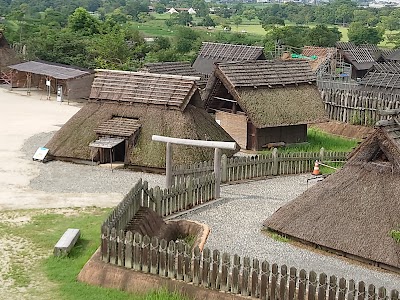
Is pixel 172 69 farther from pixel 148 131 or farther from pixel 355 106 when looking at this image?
pixel 148 131

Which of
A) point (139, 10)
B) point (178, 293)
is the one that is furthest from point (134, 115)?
point (139, 10)

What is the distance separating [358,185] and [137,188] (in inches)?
209

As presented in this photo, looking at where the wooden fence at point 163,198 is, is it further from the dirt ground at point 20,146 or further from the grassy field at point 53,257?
the dirt ground at point 20,146

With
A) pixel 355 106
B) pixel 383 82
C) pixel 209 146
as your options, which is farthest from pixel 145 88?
pixel 383 82

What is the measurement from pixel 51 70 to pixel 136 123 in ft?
68.2

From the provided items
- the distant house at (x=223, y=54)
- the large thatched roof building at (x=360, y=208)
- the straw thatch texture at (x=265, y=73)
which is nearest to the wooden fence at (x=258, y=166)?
the large thatched roof building at (x=360, y=208)

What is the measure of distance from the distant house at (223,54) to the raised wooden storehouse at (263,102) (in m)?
12.3

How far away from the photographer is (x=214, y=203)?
62.5 feet

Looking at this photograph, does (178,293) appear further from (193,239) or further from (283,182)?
(283,182)

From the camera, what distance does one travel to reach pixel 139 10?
186m

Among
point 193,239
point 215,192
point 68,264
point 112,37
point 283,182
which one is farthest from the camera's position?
point 112,37

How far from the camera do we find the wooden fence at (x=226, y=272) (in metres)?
11.2

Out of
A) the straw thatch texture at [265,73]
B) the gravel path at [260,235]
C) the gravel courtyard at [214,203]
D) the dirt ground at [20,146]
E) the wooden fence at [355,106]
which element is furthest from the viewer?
the wooden fence at [355,106]

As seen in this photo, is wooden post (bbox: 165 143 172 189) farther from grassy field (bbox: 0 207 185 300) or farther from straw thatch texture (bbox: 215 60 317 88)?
straw thatch texture (bbox: 215 60 317 88)
